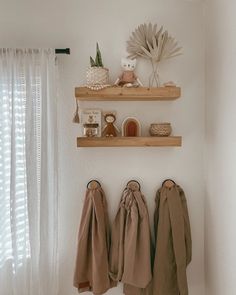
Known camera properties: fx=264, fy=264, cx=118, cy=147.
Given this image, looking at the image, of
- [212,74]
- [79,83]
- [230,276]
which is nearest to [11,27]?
[79,83]

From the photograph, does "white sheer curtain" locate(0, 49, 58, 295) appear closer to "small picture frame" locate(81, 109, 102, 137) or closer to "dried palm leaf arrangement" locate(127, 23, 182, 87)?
"small picture frame" locate(81, 109, 102, 137)

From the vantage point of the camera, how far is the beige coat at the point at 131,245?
1.52m

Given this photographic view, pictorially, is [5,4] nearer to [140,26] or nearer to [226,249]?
[140,26]

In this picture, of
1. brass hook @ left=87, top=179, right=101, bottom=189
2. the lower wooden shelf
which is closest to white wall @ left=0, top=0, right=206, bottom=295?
brass hook @ left=87, top=179, right=101, bottom=189

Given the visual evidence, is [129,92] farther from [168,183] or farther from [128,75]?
[168,183]

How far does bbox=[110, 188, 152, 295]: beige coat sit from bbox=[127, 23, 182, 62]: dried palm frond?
0.82 m

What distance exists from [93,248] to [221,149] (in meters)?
0.92

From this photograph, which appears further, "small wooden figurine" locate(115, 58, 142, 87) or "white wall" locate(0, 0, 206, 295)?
"white wall" locate(0, 0, 206, 295)

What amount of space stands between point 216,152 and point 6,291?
57.8 inches

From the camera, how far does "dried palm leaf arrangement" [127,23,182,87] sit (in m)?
1.53

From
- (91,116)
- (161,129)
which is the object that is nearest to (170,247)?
(161,129)

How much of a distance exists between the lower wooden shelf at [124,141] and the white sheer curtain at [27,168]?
0.68 ft

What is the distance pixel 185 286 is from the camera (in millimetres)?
1552

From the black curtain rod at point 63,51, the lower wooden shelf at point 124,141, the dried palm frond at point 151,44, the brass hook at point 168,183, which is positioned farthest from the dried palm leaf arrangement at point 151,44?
the brass hook at point 168,183
